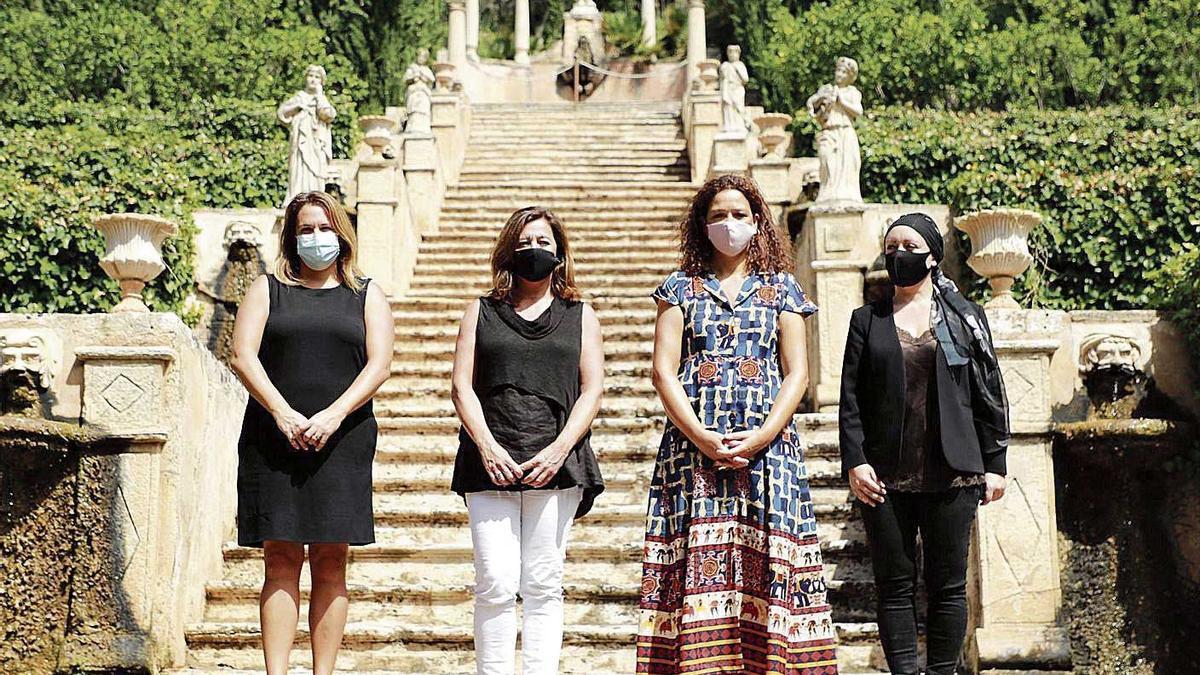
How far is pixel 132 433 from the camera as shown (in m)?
6.45

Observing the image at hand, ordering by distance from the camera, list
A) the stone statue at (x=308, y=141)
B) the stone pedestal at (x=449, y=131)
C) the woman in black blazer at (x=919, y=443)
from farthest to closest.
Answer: the stone pedestal at (x=449, y=131) < the stone statue at (x=308, y=141) < the woman in black blazer at (x=919, y=443)

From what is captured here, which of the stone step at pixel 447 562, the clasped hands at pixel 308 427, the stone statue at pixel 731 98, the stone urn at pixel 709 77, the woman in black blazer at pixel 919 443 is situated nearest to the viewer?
the clasped hands at pixel 308 427

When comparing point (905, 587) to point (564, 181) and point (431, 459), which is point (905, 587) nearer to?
point (431, 459)

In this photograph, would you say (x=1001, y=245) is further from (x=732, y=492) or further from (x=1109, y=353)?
(x=732, y=492)

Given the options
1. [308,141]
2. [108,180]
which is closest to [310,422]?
[308,141]

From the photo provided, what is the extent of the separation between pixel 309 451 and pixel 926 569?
7.07 feet

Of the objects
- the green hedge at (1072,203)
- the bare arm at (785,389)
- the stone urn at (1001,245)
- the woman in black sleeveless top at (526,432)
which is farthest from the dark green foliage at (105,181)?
the bare arm at (785,389)

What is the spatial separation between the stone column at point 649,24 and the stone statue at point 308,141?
18582 millimetres

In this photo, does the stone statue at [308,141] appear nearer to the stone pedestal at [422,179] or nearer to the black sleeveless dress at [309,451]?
the stone pedestal at [422,179]

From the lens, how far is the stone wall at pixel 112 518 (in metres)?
6.28

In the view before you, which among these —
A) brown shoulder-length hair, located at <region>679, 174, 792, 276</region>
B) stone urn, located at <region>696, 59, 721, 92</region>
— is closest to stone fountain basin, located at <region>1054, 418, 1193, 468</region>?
brown shoulder-length hair, located at <region>679, 174, 792, 276</region>

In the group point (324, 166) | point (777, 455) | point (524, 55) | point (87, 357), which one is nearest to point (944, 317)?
point (777, 455)

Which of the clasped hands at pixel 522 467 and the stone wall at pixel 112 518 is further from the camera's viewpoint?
the stone wall at pixel 112 518

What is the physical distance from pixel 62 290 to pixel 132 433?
458 centimetres
